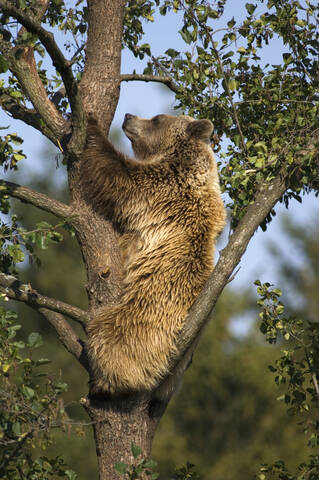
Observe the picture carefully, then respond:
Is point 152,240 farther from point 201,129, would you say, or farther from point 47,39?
point 47,39

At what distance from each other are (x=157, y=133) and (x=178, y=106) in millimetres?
682

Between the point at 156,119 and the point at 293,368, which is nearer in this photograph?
the point at 293,368

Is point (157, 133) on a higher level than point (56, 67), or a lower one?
higher

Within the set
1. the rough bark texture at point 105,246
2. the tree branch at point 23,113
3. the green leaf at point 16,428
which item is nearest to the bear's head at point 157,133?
the rough bark texture at point 105,246

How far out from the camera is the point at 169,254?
19.0ft

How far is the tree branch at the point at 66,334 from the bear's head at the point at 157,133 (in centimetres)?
228

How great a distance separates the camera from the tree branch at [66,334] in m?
5.42

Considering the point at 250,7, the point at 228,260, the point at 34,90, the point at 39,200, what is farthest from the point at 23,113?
the point at 228,260

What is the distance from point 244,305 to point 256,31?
16.6 metres

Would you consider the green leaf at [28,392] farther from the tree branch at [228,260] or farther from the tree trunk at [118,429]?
the tree branch at [228,260]

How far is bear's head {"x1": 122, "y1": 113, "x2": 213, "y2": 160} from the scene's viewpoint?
691 centimetres

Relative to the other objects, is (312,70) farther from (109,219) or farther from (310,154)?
(109,219)

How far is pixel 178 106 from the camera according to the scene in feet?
21.5

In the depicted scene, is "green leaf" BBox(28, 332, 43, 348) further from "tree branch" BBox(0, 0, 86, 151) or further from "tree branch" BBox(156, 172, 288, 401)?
"tree branch" BBox(0, 0, 86, 151)
